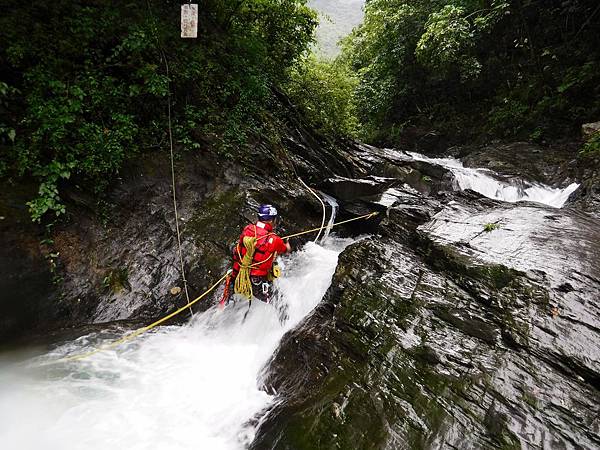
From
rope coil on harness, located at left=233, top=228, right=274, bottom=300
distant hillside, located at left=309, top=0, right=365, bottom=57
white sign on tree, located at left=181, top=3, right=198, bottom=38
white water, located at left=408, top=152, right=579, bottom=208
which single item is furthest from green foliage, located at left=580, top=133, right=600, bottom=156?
distant hillside, located at left=309, top=0, right=365, bottom=57

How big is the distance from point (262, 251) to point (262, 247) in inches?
2.5

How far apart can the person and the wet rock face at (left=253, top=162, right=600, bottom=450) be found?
943 millimetres

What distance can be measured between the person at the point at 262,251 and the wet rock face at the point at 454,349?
943 millimetres

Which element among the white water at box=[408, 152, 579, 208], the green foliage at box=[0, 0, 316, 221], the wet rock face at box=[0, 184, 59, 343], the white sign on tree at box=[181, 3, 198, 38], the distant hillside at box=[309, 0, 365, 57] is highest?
the distant hillside at box=[309, 0, 365, 57]

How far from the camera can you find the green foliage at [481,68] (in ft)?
39.2

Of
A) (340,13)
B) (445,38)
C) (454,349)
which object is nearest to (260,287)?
(454,349)

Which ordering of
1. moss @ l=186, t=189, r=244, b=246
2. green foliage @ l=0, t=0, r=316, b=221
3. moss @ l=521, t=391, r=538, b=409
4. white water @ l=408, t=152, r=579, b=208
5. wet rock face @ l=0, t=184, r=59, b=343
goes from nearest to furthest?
moss @ l=521, t=391, r=538, b=409, wet rock face @ l=0, t=184, r=59, b=343, green foliage @ l=0, t=0, r=316, b=221, moss @ l=186, t=189, r=244, b=246, white water @ l=408, t=152, r=579, b=208

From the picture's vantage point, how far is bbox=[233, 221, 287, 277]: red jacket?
5137 mm

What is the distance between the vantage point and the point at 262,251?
519 cm

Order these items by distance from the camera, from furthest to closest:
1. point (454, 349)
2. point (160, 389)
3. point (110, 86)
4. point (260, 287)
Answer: point (110, 86)
point (260, 287)
point (160, 389)
point (454, 349)

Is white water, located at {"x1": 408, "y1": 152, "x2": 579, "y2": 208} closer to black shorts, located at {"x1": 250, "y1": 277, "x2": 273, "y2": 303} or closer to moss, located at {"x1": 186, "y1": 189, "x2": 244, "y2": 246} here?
moss, located at {"x1": 186, "y1": 189, "x2": 244, "y2": 246}

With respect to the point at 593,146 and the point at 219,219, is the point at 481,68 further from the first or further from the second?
the point at 219,219

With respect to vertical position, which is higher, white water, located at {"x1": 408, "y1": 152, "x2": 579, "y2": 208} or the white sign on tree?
the white sign on tree

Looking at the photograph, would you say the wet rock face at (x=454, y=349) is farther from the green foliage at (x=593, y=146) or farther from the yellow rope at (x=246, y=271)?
the green foliage at (x=593, y=146)
